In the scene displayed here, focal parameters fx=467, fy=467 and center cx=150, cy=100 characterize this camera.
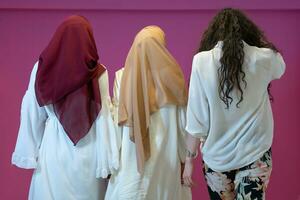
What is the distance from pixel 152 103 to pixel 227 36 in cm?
54

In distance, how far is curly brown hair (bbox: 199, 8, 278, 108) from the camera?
1.95m

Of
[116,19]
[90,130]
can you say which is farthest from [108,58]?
[90,130]

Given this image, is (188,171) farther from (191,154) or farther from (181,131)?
(181,131)

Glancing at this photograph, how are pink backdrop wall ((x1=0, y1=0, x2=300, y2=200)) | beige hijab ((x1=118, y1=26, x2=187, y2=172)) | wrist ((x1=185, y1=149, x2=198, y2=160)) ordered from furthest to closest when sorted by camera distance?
1. pink backdrop wall ((x1=0, y1=0, x2=300, y2=200))
2. beige hijab ((x1=118, y1=26, x2=187, y2=172))
3. wrist ((x1=185, y1=149, x2=198, y2=160))

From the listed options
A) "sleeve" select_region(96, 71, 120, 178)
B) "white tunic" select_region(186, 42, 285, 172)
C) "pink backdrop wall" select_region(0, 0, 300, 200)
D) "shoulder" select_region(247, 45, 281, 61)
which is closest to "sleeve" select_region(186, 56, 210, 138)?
"white tunic" select_region(186, 42, 285, 172)

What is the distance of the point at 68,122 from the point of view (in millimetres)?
2322

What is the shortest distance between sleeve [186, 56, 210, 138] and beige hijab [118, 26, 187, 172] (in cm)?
27

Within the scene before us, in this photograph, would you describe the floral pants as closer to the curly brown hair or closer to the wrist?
the wrist

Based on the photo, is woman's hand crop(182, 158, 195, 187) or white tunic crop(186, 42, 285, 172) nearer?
white tunic crop(186, 42, 285, 172)

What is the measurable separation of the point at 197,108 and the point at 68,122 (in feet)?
2.22

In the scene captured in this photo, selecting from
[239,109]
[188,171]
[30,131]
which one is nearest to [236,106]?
[239,109]

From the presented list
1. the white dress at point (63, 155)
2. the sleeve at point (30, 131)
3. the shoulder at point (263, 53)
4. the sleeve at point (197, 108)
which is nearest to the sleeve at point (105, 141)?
the white dress at point (63, 155)

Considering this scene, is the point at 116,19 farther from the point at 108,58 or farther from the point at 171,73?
the point at 171,73

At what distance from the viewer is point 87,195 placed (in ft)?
7.76
